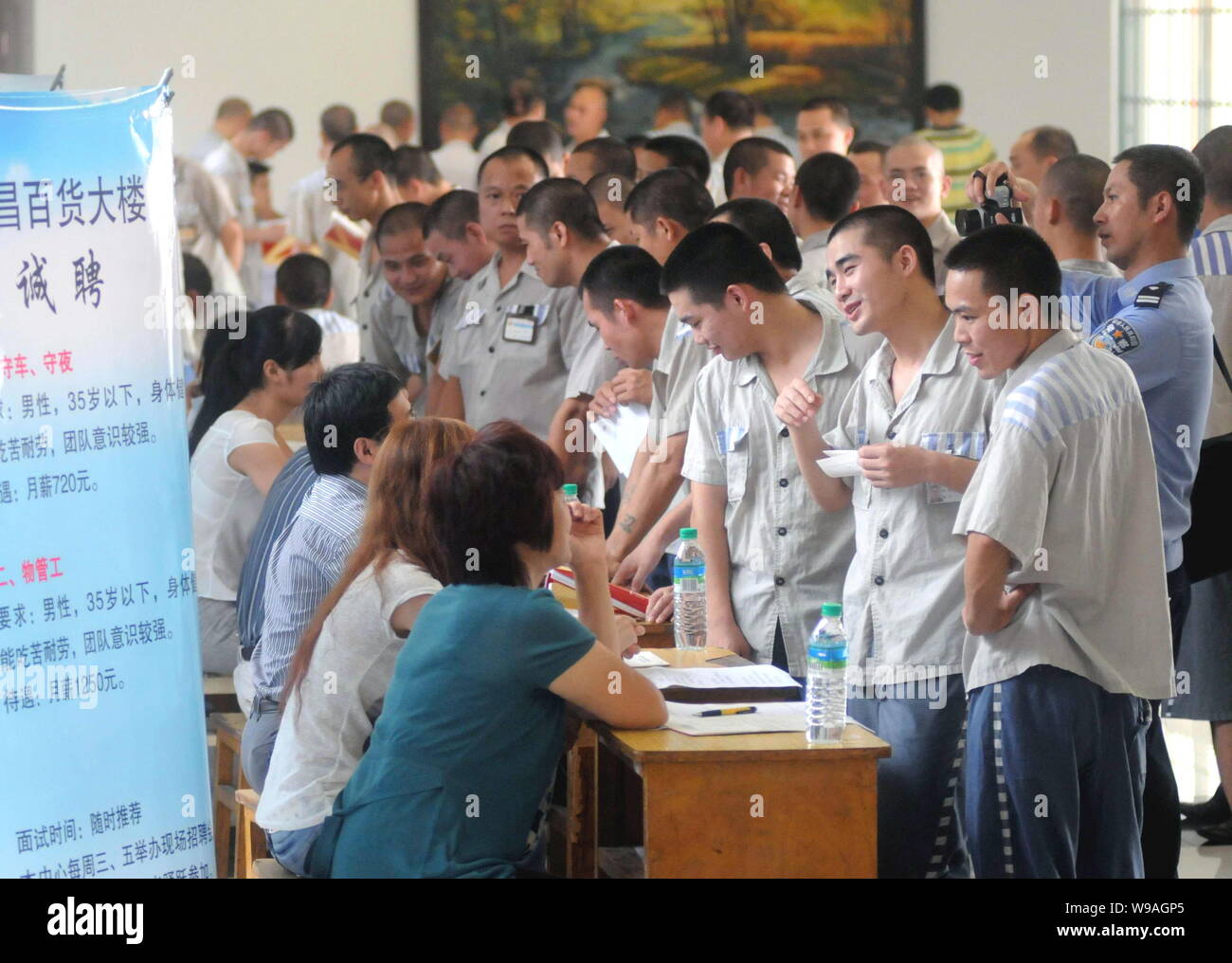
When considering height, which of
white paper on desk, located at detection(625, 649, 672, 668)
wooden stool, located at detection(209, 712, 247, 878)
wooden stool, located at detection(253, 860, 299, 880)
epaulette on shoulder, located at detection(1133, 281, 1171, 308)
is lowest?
wooden stool, located at detection(209, 712, 247, 878)

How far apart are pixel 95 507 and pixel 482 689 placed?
70cm

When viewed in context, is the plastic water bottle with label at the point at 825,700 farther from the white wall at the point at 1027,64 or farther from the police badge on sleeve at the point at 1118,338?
the white wall at the point at 1027,64

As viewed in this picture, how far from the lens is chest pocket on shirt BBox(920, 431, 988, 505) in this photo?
297 cm

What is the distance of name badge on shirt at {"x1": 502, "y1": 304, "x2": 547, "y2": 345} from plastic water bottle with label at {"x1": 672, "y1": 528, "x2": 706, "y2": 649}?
1.65 metres

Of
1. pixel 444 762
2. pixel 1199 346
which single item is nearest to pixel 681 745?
pixel 444 762

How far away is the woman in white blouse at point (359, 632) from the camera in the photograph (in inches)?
110

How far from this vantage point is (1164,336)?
11.3 ft

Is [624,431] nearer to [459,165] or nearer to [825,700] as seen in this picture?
[825,700]

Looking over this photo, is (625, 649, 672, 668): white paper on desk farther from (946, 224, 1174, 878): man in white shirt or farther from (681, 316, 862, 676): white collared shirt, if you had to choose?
(946, 224, 1174, 878): man in white shirt

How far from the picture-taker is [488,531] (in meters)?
2.54

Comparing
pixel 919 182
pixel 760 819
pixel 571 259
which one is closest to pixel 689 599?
pixel 760 819

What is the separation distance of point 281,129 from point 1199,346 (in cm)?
717

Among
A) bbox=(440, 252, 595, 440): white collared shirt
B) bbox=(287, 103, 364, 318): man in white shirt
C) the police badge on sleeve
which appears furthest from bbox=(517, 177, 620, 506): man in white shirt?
bbox=(287, 103, 364, 318): man in white shirt

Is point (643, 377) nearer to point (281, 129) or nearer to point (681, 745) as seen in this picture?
point (681, 745)
